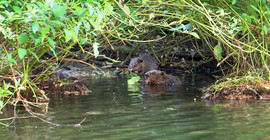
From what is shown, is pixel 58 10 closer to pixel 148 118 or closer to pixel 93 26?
pixel 93 26

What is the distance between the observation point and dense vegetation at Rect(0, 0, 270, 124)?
163 inches

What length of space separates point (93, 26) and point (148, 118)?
148 centimetres

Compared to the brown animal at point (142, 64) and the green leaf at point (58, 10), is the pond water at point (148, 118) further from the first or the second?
the brown animal at point (142, 64)

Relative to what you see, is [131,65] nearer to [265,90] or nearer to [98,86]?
[98,86]

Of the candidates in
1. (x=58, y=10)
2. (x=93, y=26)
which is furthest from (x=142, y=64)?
(x=58, y=10)

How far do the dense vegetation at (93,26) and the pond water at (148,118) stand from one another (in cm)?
44

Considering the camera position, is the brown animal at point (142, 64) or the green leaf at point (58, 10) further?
the brown animal at point (142, 64)

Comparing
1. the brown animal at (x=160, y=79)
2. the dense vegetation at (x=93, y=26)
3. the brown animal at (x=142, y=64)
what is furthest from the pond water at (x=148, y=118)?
the brown animal at (x=142, y=64)

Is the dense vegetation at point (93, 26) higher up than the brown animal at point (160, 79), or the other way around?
the dense vegetation at point (93, 26)

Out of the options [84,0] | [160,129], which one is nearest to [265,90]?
[160,129]

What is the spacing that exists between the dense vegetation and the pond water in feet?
1.43

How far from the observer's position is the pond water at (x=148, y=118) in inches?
170

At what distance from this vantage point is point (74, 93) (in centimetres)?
834

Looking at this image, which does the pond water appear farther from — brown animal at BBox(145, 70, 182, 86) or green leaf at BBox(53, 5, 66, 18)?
brown animal at BBox(145, 70, 182, 86)
